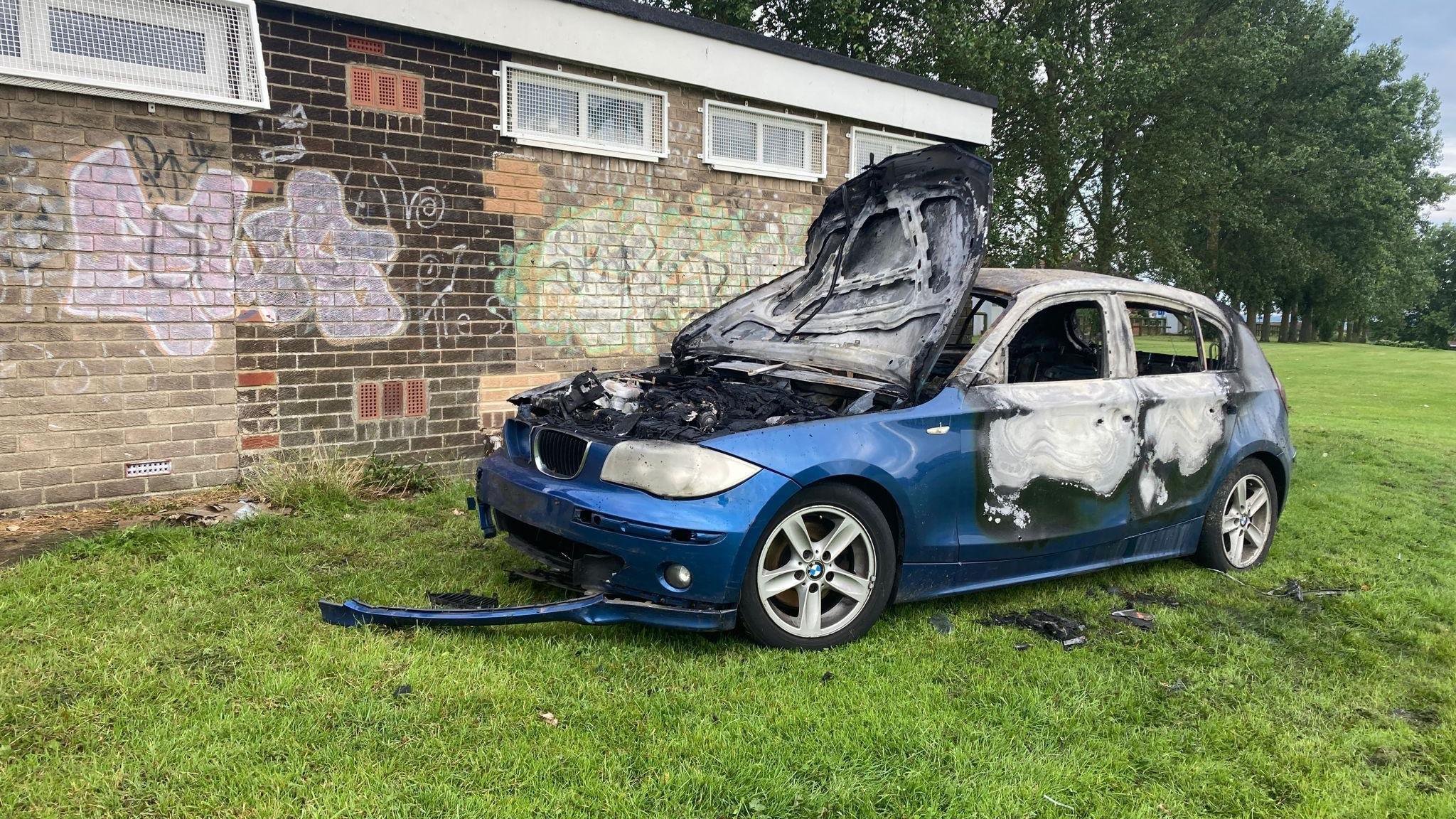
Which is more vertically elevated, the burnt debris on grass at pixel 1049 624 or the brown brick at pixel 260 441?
the brown brick at pixel 260 441

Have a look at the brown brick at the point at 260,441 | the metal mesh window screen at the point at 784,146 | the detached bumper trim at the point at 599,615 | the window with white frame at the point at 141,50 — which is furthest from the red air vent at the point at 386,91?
the detached bumper trim at the point at 599,615

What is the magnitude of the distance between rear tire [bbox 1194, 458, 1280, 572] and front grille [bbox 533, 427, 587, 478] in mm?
3529

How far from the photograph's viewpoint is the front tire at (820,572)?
3.45m

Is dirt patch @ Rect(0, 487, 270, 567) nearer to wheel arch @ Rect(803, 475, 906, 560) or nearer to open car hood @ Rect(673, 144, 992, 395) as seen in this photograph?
open car hood @ Rect(673, 144, 992, 395)

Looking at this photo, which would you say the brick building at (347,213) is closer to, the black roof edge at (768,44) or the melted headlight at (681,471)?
the black roof edge at (768,44)

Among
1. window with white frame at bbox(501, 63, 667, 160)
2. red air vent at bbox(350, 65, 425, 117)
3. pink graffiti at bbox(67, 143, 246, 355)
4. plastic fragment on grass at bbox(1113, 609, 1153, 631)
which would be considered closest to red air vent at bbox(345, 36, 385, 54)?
red air vent at bbox(350, 65, 425, 117)

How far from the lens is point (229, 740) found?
2.69m

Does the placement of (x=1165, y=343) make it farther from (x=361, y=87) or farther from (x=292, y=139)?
(x=292, y=139)

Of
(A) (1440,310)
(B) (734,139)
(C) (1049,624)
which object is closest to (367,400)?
(B) (734,139)

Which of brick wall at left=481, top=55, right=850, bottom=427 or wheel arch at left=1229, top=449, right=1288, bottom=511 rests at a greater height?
brick wall at left=481, top=55, right=850, bottom=427

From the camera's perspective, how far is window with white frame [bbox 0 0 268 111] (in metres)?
5.16

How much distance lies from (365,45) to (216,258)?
6.36 feet

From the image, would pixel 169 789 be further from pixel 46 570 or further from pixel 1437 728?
pixel 1437 728

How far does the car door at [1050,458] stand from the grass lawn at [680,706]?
369 millimetres
